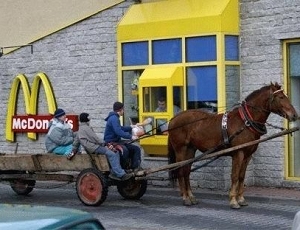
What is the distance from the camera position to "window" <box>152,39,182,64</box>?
631 inches

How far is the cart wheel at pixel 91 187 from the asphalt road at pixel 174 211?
→ 0.14 m

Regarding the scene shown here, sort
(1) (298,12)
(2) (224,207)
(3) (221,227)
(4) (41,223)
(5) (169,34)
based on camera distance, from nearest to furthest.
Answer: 1. (4) (41,223)
2. (3) (221,227)
3. (2) (224,207)
4. (1) (298,12)
5. (5) (169,34)

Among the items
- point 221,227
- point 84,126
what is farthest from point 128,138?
point 221,227

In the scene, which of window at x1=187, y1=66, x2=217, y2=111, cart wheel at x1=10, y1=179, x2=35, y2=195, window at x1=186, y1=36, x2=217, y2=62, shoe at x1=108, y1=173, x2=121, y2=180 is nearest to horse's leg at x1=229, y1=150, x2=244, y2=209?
shoe at x1=108, y1=173, x2=121, y2=180

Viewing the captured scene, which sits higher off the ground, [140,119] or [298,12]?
[298,12]

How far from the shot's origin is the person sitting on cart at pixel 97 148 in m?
13.4

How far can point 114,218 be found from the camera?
40.9 ft

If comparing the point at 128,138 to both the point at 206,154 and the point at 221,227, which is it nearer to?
the point at 206,154

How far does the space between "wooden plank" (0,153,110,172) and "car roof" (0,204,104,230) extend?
8212mm

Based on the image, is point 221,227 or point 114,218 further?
point 114,218

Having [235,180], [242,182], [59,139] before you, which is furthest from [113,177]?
[242,182]

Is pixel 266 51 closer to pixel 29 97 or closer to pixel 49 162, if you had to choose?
pixel 49 162

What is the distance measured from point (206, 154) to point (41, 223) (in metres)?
8.45

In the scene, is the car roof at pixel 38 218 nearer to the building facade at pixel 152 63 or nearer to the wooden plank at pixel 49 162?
the wooden plank at pixel 49 162
